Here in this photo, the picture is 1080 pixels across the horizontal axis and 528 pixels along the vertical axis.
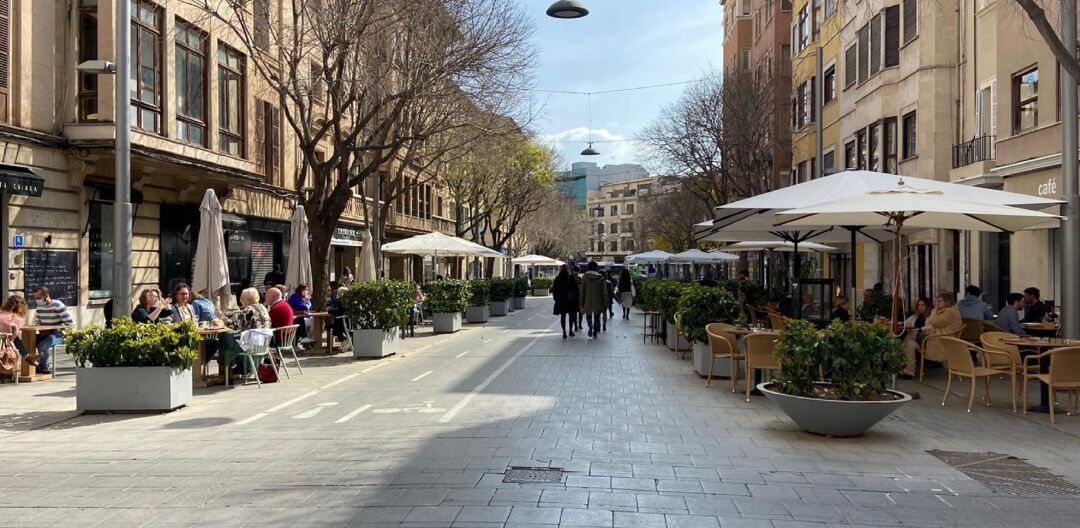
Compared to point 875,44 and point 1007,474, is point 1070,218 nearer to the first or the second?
point 1007,474

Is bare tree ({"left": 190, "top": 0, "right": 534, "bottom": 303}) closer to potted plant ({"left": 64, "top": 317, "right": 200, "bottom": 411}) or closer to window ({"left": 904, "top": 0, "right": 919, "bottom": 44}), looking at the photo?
potted plant ({"left": 64, "top": 317, "right": 200, "bottom": 411})

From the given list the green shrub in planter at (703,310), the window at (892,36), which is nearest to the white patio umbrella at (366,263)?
the green shrub in planter at (703,310)

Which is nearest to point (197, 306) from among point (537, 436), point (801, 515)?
point (537, 436)

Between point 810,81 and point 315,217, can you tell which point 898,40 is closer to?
point 810,81

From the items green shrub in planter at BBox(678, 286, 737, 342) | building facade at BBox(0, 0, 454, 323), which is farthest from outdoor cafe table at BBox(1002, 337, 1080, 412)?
building facade at BBox(0, 0, 454, 323)

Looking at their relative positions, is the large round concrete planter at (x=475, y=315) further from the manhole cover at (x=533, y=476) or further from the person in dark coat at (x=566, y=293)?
the manhole cover at (x=533, y=476)

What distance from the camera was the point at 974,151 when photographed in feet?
66.8

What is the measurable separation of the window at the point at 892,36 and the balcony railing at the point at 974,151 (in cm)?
456

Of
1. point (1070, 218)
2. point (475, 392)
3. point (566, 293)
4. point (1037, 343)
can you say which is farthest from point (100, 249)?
point (1070, 218)

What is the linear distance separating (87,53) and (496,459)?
14265mm

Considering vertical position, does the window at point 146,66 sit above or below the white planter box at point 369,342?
above

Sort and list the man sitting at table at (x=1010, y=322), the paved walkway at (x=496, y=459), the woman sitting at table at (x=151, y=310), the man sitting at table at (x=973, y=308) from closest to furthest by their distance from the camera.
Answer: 1. the paved walkway at (x=496, y=459)
2. the woman sitting at table at (x=151, y=310)
3. the man sitting at table at (x=1010, y=322)
4. the man sitting at table at (x=973, y=308)

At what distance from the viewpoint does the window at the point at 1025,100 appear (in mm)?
16938

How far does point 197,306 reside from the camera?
43.4 feet
